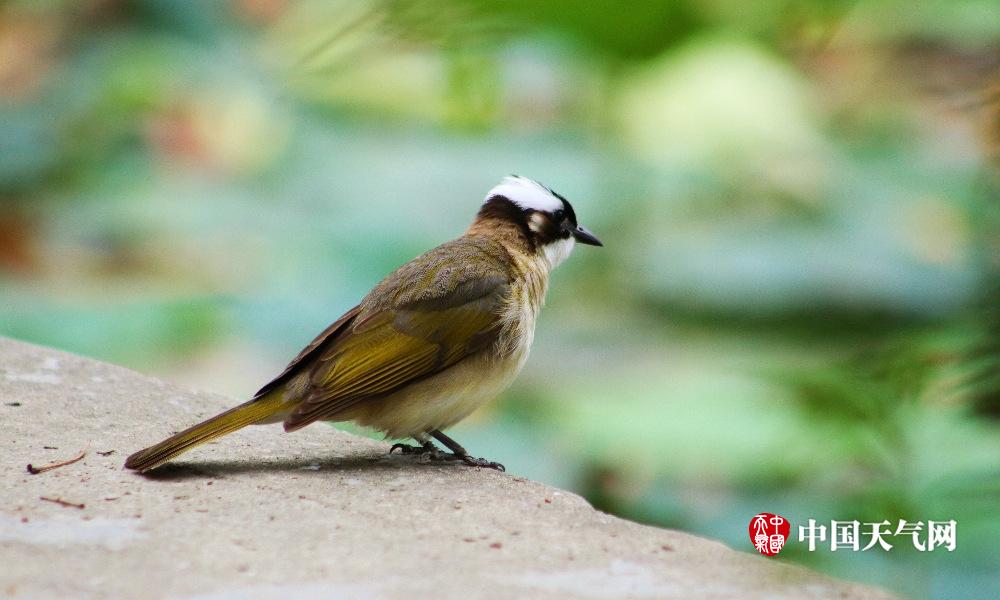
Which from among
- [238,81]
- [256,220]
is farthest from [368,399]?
[238,81]

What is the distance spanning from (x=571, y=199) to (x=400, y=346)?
219 cm

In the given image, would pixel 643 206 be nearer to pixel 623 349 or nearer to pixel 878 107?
pixel 623 349

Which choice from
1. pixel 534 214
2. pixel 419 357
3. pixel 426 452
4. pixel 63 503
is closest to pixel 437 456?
pixel 426 452

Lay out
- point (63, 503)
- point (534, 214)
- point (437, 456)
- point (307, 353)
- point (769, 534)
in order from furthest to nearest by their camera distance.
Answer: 1. point (534, 214)
2. point (437, 456)
3. point (307, 353)
4. point (769, 534)
5. point (63, 503)

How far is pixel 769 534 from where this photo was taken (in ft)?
8.85

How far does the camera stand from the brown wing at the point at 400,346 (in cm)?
312

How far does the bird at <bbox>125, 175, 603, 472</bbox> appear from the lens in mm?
3113

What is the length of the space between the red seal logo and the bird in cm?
76

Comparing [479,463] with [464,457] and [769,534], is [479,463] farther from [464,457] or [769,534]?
[769,534]

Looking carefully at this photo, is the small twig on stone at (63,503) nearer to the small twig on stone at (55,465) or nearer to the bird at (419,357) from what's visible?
the small twig on stone at (55,465)

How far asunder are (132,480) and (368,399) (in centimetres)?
65

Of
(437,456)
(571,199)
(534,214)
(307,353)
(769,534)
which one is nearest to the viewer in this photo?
(769,534)

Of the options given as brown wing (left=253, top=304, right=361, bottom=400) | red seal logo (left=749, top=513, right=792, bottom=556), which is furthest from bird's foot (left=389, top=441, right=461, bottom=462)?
red seal logo (left=749, top=513, right=792, bottom=556)

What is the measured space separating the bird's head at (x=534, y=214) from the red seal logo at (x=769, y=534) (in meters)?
1.32
